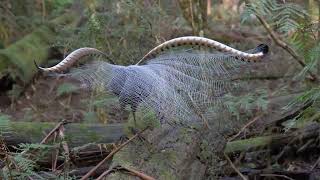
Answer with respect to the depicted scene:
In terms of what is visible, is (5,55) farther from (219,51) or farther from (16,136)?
(219,51)

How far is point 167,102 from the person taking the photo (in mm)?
3018

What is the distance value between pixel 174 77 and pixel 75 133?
2073 millimetres

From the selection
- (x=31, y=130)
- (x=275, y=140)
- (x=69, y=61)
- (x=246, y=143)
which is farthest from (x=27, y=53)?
(x=69, y=61)

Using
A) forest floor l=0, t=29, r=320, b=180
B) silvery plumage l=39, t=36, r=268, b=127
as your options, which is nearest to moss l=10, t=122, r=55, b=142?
forest floor l=0, t=29, r=320, b=180

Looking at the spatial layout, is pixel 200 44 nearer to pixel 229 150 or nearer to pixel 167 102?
pixel 167 102

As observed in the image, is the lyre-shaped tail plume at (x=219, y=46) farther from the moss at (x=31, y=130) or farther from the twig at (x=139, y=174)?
the moss at (x=31, y=130)

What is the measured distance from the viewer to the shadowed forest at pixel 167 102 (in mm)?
3105

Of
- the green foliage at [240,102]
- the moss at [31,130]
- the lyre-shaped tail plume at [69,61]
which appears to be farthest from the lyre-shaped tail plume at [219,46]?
the moss at [31,130]

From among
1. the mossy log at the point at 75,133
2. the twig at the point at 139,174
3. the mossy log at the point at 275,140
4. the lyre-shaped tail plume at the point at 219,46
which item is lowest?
the mossy log at the point at 275,140

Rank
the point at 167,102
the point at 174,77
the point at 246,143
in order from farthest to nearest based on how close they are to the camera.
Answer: the point at 246,143 → the point at 174,77 → the point at 167,102

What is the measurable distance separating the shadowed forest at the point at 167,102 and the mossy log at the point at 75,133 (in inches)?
0.4

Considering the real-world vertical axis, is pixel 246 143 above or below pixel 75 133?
below

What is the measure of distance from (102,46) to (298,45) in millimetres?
2370

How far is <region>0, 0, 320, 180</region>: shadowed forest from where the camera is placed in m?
3.11
